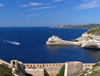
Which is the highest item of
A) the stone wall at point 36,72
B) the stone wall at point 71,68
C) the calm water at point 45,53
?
the stone wall at point 71,68

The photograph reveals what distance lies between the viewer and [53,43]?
76.4 metres

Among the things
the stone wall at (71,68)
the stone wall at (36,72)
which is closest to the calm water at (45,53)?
the stone wall at (36,72)

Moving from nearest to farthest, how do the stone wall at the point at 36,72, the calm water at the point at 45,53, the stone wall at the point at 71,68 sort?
the stone wall at the point at 71,68, the stone wall at the point at 36,72, the calm water at the point at 45,53

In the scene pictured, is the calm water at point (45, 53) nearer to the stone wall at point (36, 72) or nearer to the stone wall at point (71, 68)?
the stone wall at point (36, 72)

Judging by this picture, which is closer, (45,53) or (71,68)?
(71,68)

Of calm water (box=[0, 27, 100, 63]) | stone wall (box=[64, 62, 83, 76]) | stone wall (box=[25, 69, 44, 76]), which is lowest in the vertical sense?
calm water (box=[0, 27, 100, 63])

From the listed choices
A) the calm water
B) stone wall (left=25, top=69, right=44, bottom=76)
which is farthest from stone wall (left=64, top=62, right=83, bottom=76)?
the calm water

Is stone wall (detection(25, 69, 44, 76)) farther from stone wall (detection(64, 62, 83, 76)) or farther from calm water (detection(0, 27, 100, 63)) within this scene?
calm water (detection(0, 27, 100, 63))

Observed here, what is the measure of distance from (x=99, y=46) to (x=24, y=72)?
50.4m

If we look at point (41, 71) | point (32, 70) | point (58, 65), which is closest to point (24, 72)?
point (32, 70)

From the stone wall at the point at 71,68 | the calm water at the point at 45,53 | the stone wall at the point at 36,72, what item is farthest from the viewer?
the calm water at the point at 45,53

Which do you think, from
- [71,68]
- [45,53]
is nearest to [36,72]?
[71,68]

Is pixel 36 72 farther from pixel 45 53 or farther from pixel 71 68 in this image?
pixel 45 53

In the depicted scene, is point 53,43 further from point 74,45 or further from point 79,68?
point 79,68
